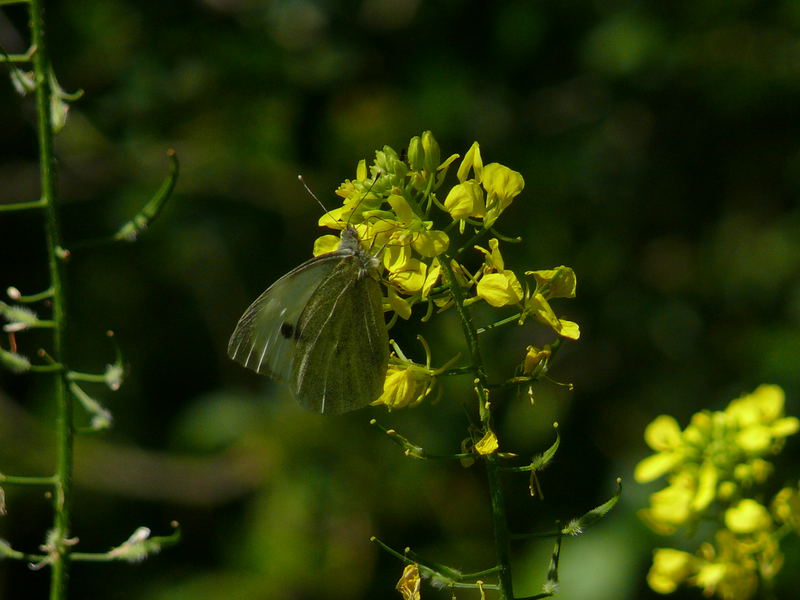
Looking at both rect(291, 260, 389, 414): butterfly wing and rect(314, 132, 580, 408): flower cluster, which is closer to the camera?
rect(314, 132, 580, 408): flower cluster

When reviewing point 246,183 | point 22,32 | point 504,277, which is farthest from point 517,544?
point 22,32

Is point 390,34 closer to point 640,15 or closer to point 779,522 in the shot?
point 640,15

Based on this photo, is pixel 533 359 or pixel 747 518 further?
pixel 747 518

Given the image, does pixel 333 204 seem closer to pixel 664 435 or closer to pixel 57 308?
pixel 664 435

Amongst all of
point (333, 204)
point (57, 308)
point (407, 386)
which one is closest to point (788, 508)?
point (407, 386)

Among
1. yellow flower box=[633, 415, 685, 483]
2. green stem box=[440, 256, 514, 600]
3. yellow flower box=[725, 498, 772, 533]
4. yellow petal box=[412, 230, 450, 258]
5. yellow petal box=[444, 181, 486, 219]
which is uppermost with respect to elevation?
yellow petal box=[444, 181, 486, 219]

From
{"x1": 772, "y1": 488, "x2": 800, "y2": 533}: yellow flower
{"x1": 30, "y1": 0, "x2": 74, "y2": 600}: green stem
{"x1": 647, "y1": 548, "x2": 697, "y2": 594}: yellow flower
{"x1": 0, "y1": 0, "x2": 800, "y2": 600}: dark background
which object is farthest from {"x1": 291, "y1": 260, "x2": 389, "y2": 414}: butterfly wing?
{"x1": 0, "y1": 0, "x2": 800, "y2": 600}: dark background

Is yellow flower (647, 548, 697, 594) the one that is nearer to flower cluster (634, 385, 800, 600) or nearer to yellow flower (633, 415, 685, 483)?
flower cluster (634, 385, 800, 600)
